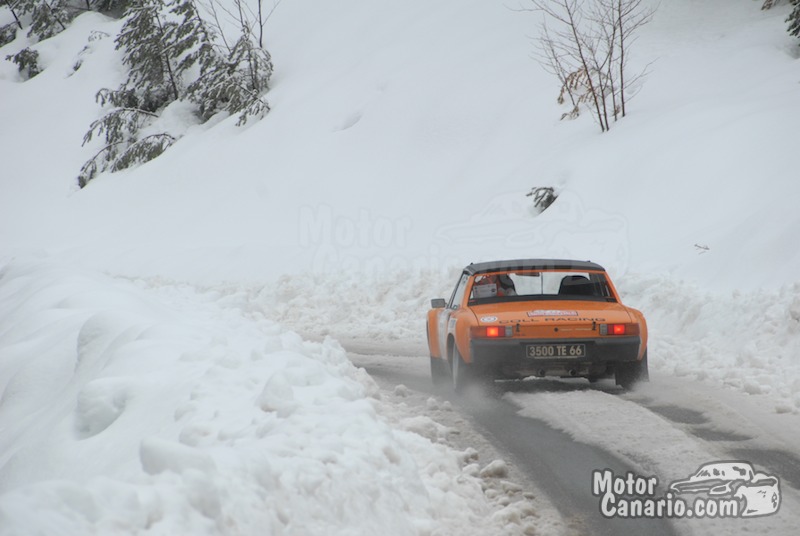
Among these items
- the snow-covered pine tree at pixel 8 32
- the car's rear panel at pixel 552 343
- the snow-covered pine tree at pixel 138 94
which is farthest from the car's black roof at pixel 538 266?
the snow-covered pine tree at pixel 8 32

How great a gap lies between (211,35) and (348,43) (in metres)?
6.26

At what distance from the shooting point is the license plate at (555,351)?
723cm

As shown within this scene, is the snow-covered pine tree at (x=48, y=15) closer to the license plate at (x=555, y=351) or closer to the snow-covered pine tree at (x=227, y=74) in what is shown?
the snow-covered pine tree at (x=227, y=74)

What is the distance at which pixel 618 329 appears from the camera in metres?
7.34

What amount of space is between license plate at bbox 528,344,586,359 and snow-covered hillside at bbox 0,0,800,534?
153 centimetres

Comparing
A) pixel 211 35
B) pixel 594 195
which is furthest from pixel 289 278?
pixel 211 35

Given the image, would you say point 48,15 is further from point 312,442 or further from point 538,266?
point 312,442

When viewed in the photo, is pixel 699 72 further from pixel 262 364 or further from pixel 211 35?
pixel 211 35

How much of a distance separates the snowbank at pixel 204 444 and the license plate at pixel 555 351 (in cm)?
143

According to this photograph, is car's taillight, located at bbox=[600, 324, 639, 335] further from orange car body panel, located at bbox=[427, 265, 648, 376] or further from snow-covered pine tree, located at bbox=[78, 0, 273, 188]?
snow-covered pine tree, located at bbox=[78, 0, 273, 188]

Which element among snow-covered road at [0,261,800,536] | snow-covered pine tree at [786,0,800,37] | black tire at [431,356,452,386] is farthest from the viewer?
snow-covered pine tree at [786,0,800,37]

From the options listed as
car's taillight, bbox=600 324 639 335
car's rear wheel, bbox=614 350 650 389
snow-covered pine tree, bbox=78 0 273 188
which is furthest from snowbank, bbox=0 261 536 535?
snow-covered pine tree, bbox=78 0 273 188

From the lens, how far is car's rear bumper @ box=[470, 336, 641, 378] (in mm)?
7238

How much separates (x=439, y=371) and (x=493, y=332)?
63.8 inches
